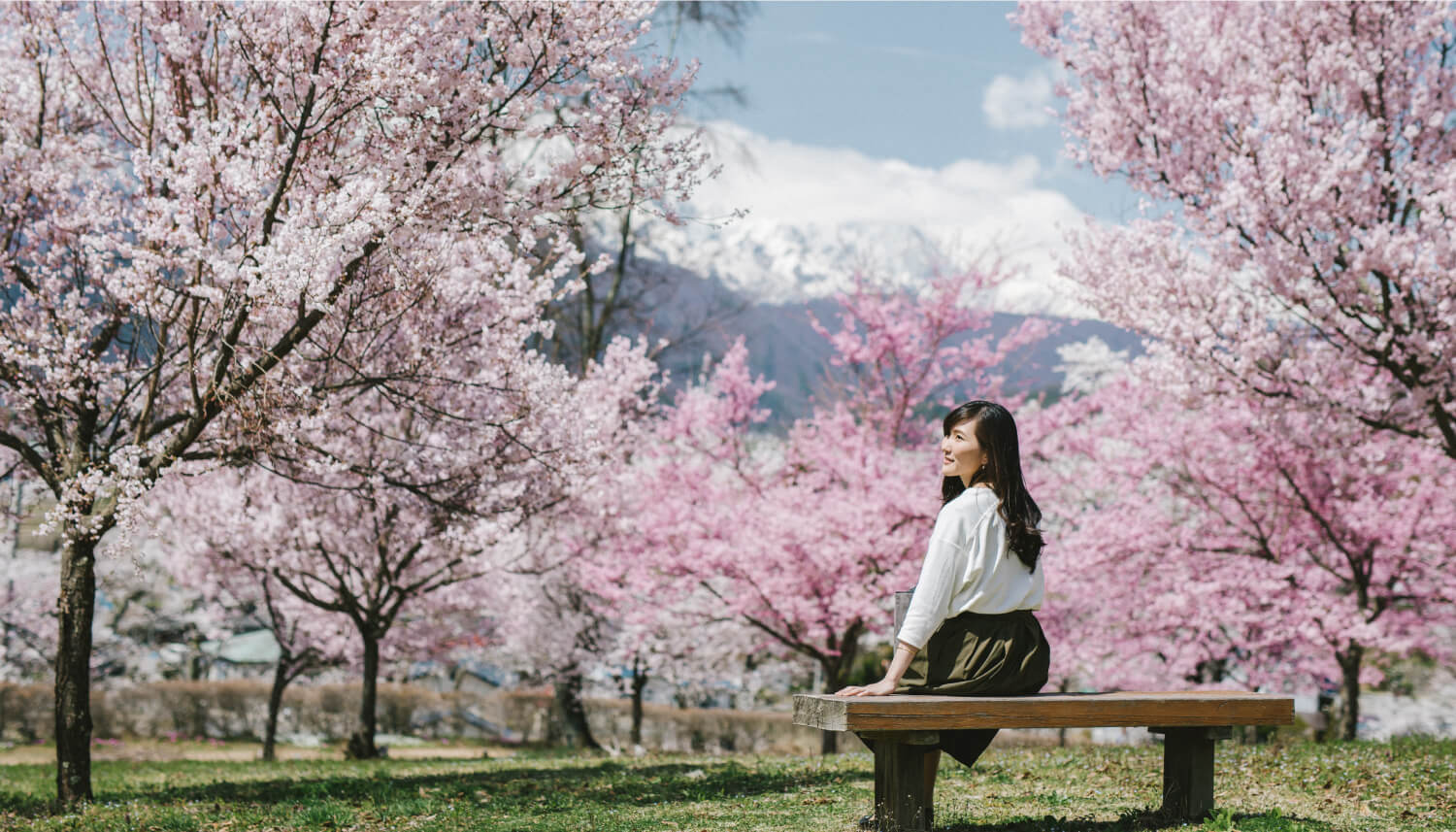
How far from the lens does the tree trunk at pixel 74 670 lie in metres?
8.48

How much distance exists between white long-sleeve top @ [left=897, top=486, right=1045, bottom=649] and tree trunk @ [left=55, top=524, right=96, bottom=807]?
687 centimetres

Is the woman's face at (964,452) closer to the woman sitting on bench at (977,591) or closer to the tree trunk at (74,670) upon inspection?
the woman sitting on bench at (977,591)

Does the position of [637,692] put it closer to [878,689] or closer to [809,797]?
[809,797]

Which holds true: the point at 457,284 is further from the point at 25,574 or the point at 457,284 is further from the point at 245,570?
the point at 25,574

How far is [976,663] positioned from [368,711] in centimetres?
1363

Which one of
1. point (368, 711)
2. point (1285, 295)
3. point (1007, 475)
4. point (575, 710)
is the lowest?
point (575, 710)

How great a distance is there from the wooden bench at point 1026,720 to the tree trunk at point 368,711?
12.4m

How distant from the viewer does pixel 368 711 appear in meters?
16.2

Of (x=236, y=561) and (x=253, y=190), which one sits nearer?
(x=253, y=190)

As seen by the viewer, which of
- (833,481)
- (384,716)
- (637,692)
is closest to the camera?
(833,481)

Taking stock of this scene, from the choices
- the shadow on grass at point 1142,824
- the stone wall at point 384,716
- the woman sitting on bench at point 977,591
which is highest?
the woman sitting on bench at point 977,591

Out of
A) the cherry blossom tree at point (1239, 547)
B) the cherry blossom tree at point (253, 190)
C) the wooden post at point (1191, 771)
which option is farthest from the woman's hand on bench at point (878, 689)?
the cherry blossom tree at point (1239, 547)

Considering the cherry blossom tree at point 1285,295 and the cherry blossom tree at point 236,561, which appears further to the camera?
the cherry blossom tree at point 236,561

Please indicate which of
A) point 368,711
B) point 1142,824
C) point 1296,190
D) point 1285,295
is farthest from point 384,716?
point 1142,824
